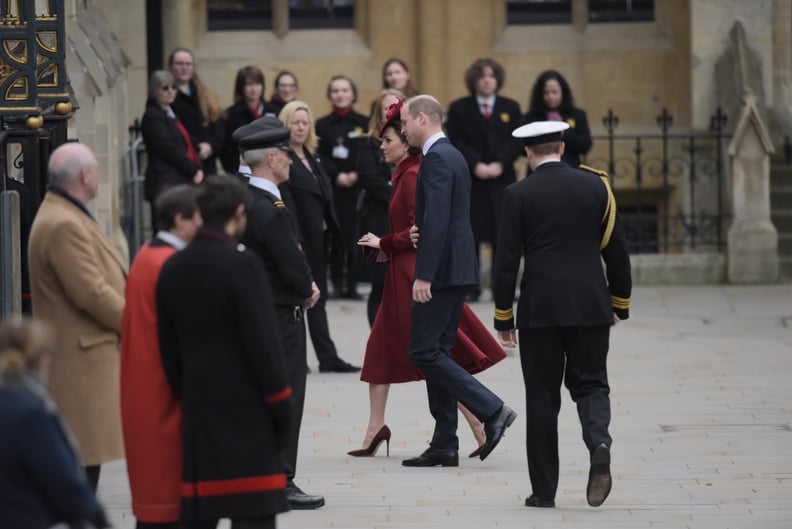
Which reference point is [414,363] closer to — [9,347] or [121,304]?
[121,304]

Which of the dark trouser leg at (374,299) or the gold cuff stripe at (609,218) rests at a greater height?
the gold cuff stripe at (609,218)

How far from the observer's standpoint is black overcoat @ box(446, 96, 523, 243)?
15922 millimetres

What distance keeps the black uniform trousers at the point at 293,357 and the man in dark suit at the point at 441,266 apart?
0.91 m

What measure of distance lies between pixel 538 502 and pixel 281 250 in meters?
1.64

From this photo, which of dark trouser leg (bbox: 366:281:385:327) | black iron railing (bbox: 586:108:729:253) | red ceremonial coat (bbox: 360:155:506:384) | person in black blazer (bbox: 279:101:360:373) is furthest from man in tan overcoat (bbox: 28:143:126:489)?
black iron railing (bbox: 586:108:729:253)

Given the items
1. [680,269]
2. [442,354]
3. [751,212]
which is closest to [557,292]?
[442,354]

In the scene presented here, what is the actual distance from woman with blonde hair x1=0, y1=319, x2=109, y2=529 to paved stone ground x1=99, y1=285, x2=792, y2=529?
121 inches

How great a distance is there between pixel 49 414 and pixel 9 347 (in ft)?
0.69

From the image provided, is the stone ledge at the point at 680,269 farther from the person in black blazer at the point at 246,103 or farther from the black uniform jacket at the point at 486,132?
the person in black blazer at the point at 246,103

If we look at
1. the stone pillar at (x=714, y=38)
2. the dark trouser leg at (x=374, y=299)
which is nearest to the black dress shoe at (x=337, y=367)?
the dark trouser leg at (x=374, y=299)

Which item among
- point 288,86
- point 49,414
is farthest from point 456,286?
point 288,86

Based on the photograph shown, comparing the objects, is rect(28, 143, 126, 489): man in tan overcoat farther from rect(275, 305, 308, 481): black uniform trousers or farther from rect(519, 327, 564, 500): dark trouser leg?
rect(519, 327, 564, 500): dark trouser leg

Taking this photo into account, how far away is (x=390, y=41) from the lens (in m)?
19.7

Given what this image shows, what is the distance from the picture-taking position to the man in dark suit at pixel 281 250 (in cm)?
812
